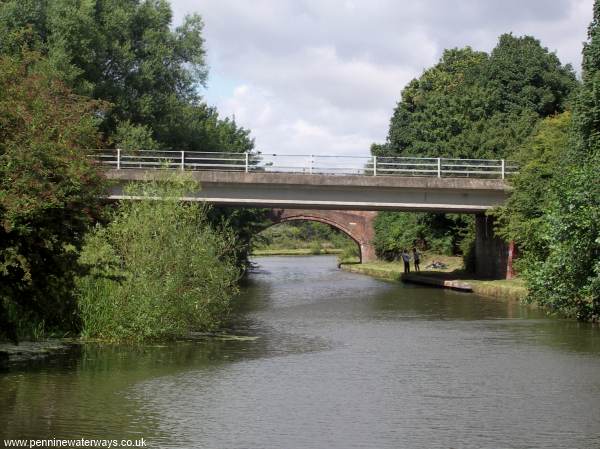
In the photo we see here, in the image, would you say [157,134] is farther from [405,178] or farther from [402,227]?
[402,227]

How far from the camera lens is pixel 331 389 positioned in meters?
15.6

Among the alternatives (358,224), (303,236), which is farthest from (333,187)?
(303,236)

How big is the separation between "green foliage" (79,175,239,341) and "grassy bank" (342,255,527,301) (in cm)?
1365

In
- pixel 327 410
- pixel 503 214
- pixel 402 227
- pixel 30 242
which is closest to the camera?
pixel 327 410

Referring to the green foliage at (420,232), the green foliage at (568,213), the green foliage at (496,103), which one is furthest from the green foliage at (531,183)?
the green foliage at (420,232)

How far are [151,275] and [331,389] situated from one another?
20.9 ft

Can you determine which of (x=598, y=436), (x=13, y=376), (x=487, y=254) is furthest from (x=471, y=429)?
(x=487, y=254)

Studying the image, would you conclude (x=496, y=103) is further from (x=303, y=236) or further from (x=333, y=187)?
(x=303, y=236)

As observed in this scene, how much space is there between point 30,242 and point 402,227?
136 feet

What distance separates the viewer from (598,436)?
12.3 m

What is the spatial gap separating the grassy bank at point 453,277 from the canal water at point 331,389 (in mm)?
8650

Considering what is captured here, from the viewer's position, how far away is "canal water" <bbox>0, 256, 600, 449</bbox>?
1246 centimetres

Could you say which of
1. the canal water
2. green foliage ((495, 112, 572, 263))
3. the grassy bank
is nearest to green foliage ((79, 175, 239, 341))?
the canal water

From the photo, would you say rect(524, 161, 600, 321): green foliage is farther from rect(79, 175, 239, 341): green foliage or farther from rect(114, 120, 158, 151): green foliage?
rect(114, 120, 158, 151): green foliage
